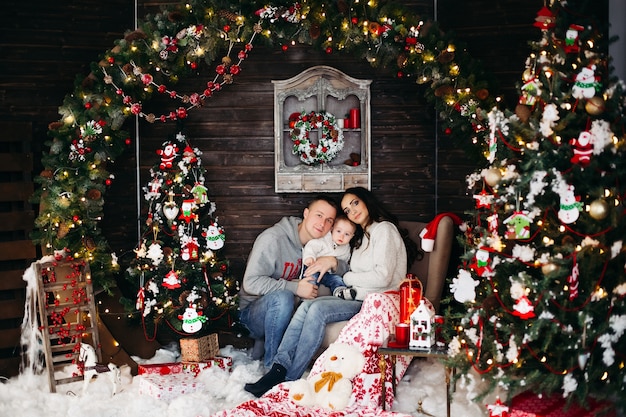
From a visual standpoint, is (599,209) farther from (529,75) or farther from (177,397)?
(177,397)

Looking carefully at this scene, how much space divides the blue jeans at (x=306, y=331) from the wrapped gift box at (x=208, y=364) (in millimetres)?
557

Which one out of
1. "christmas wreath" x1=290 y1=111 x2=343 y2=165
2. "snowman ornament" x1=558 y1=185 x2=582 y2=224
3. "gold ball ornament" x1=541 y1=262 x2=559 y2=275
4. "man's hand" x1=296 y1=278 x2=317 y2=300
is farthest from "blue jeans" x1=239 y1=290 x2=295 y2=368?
"snowman ornament" x1=558 y1=185 x2=582 y2=224

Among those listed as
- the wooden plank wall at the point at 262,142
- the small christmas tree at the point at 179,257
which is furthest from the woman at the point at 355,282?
the wooden plank wall at the point at 262,142

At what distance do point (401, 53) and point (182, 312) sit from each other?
8.56ft

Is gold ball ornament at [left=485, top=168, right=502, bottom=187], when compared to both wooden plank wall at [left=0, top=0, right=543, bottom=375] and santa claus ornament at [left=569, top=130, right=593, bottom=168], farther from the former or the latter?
wooden plank wall at [left=0, top=0, right=543, bottom=375]

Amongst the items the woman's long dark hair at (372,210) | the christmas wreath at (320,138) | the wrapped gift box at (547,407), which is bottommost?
the wrapped gift box at (547,407)

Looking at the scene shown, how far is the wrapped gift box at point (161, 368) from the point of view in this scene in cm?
520

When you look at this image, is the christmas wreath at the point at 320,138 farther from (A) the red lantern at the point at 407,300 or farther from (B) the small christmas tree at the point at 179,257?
(A) the red lantern at the point at 407,300

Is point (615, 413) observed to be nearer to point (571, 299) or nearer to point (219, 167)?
point (571, 299)

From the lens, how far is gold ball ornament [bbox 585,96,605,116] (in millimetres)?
3713

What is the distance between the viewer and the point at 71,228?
210 inches

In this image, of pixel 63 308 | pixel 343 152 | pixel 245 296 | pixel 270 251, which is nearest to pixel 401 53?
pixel 343 152

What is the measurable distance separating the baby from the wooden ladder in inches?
66.3

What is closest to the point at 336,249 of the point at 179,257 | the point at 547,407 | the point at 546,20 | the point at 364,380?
the point at 179,257
